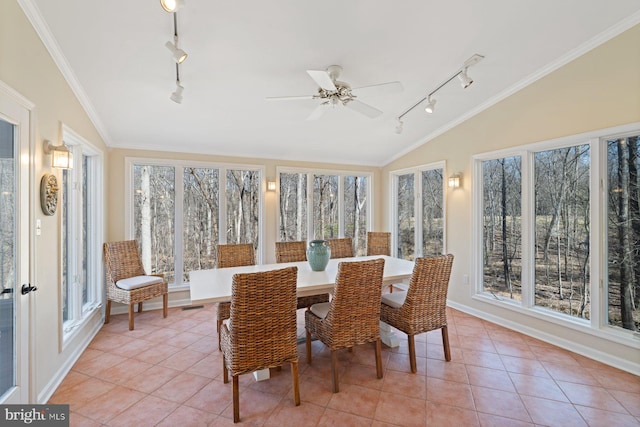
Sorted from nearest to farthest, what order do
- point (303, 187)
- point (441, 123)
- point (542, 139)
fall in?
1. point (542, 139)
2. point (441, 123)
3. point (303, 187)

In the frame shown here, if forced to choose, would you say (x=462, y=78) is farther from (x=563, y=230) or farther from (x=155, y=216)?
(x=155, y=216)

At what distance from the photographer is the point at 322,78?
2242mm

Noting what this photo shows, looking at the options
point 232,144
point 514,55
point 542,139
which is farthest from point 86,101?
point 542,139

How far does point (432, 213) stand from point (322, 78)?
3175mm

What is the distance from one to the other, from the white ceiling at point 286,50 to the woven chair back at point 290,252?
1593mm

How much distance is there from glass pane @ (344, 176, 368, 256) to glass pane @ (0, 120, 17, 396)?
4.37 metres

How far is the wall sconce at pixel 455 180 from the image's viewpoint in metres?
4.07

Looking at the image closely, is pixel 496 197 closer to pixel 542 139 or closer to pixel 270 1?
pixel 542 139

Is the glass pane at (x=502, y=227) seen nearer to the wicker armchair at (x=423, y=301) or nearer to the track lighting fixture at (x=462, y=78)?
the track lighting fixture at (x=462, y=78)

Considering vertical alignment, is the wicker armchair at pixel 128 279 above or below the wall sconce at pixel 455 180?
below

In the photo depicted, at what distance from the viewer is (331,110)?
3592 mm

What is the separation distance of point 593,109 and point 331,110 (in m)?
2.62

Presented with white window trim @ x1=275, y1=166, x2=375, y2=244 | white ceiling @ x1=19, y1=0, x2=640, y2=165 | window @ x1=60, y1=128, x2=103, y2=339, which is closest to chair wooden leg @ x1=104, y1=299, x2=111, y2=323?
window @ x1=60, y1=128, x2=103, y2=339

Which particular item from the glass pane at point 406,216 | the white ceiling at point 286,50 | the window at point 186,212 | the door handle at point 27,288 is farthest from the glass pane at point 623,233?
the door handle at point 27,288
